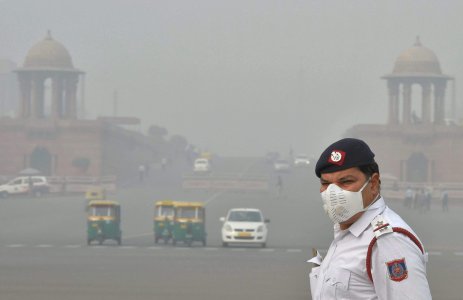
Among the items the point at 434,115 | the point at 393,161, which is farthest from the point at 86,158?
the point at 434,115

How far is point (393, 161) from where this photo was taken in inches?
4656

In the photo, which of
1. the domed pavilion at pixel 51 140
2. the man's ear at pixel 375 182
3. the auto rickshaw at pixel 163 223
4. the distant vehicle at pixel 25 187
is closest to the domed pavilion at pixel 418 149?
the domed pavilion at pixel 51 140

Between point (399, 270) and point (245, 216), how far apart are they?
39.5 metres

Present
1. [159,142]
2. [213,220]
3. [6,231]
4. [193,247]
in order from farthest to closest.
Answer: [159,142] < [213,220] < [6,231] < [193,247]

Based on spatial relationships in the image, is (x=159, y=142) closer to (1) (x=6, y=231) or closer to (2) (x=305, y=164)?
(2) (x=305, y=164)

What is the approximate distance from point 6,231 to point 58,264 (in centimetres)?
2351

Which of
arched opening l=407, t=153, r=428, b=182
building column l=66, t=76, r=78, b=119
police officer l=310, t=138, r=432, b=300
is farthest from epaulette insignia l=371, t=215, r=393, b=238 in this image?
building column l=66, t=76, r=78, b=119

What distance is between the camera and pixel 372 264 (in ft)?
15.2

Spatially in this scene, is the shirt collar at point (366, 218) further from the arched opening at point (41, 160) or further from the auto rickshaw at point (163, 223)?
the arched opening at point (41, 160)

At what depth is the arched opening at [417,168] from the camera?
4664 inches

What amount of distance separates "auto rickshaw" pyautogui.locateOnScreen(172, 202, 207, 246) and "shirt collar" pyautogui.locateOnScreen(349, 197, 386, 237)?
39.3 m

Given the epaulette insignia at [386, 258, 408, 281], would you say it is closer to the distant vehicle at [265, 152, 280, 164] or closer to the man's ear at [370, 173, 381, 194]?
the man's ear at [370, 173, 381, 194]

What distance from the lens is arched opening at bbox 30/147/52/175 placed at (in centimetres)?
11925

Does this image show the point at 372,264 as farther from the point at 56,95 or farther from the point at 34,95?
the point at 56,95
